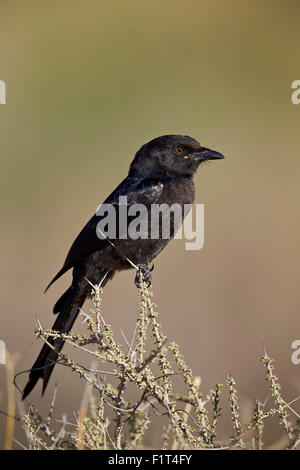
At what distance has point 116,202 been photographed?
5.64 m

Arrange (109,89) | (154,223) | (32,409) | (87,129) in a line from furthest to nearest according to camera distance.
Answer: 1. (109,89)
2. (87,129)
3. (154,223)
4. (32,409)

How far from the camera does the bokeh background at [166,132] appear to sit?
9.77 meters

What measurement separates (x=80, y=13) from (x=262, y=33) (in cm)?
450

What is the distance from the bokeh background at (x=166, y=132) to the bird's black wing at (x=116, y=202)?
1.85 meters

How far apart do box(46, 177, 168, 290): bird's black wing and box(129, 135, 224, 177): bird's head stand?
191 millimetres

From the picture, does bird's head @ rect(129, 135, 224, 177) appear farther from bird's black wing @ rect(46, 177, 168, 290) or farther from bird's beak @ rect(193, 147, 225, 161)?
bird's black wing @ rect(46, 177, 168, 290)

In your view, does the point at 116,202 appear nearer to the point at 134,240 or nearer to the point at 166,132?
the point at 134,240

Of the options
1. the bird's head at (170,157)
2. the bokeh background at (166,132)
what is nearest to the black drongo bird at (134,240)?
the bird's head at (170,157)

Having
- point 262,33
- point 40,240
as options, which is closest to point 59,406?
point 40,240

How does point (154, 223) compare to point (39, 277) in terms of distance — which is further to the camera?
point (39, 277)

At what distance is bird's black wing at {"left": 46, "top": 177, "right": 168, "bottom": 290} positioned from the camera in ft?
18.1

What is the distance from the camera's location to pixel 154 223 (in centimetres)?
542

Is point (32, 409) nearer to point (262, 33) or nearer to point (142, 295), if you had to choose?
point (142, 295)

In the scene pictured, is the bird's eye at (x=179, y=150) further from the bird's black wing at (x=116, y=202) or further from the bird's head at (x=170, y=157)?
the bird's black wing at (x=116, y=202)
